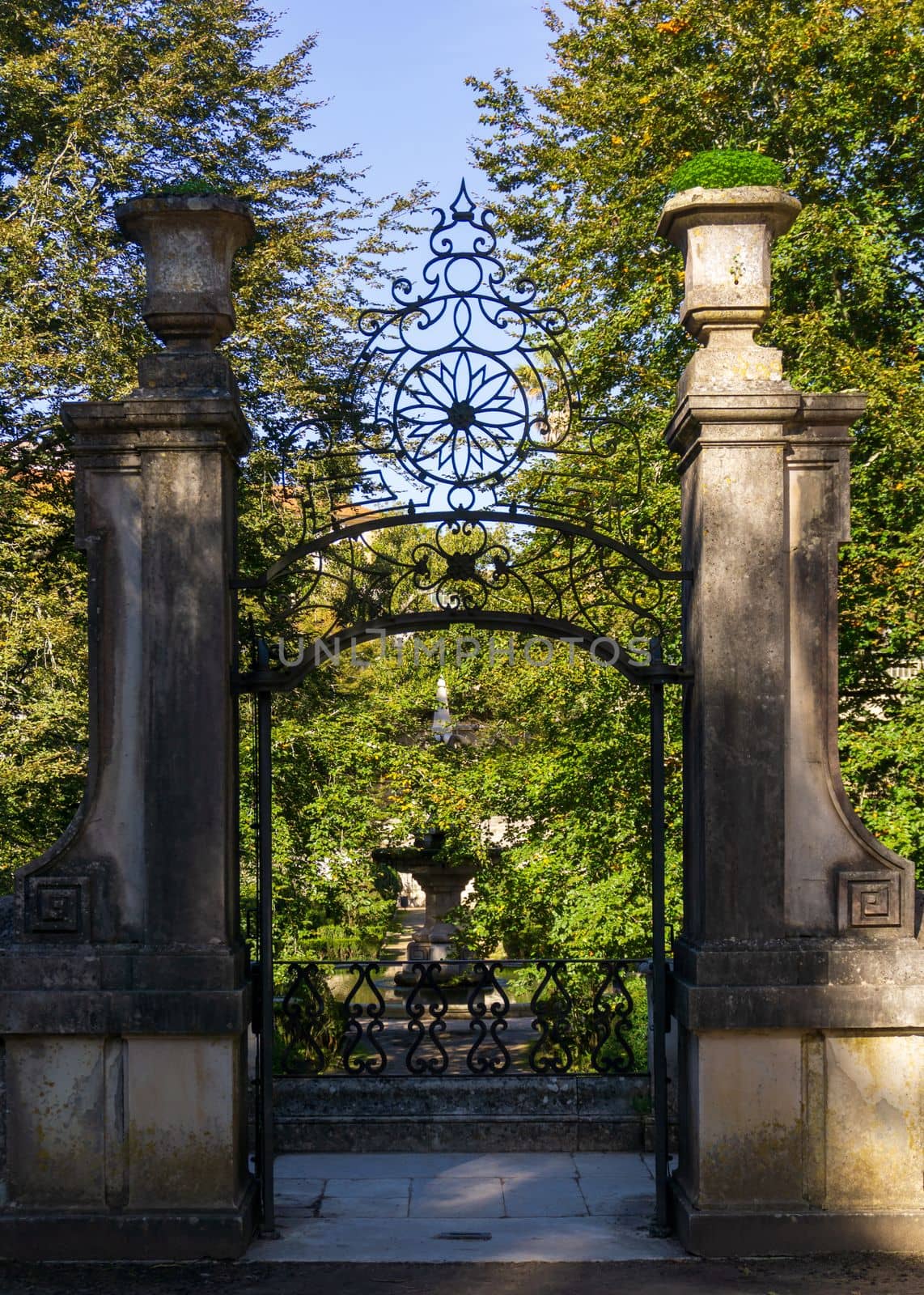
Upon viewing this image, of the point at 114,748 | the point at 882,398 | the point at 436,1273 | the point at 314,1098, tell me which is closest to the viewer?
the point at 436,1273

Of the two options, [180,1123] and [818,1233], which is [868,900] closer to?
[818,1233]

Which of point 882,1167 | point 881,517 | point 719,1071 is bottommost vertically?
point 882,1167

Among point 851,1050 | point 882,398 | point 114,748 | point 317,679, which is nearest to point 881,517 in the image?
point 882,398

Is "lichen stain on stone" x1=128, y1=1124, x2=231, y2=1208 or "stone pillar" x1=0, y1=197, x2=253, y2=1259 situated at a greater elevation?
"stone pillar" x1=0, y1=197, x2=253, y2=1259

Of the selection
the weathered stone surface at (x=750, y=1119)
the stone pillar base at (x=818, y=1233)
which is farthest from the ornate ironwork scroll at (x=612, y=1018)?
the stone pillar base at (x=818, y=1233)

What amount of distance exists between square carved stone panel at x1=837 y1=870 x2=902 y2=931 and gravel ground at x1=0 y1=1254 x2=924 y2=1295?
145cm

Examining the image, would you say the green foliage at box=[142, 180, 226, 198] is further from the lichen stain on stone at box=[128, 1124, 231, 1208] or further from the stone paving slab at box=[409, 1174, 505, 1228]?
the stone paving slab at box=[409, 1174, 505, 1228]

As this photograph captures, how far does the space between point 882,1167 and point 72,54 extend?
1421 centimetres

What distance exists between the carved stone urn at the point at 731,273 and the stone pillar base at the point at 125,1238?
449 centimetres

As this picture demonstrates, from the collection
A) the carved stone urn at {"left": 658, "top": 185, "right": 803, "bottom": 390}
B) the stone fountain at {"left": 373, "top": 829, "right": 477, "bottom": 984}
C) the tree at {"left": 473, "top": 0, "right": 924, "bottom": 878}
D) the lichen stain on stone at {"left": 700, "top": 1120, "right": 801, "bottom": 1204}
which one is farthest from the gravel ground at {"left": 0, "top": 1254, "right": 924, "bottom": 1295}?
the stone fountain at {"left": 373, "top": 829, "right": 477, "bottom": 984}

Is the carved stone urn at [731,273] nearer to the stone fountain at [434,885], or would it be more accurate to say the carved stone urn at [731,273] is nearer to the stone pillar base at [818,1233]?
the stone pillar base at [818,1233]

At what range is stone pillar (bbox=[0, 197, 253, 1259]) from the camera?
6000 millimetres

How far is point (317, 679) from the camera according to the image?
48.5 feet

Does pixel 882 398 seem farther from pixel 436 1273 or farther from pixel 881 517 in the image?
pixel 436 1273
